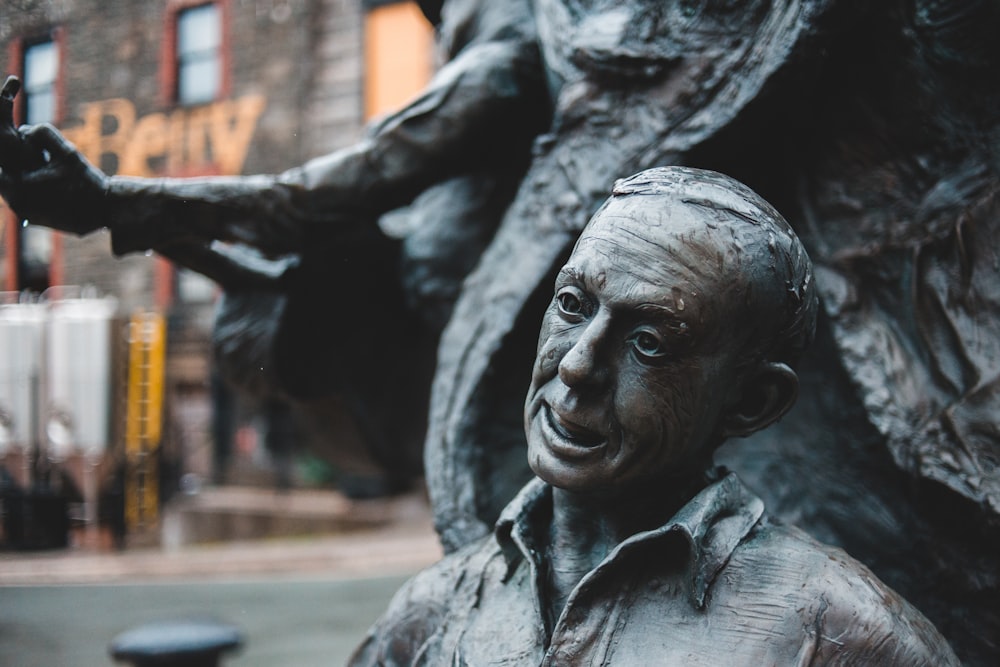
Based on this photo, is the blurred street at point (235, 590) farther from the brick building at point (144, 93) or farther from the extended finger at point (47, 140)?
the extended finger at point (47, 140)

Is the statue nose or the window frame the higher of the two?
the window frame

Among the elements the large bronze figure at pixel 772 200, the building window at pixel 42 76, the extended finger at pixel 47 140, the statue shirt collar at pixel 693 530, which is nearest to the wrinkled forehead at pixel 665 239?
the statue shirt collar at pixel 693 530

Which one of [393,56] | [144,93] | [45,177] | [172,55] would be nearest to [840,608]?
[45,177]

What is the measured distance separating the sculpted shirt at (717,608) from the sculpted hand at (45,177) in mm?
1229

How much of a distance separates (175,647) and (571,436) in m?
2.71

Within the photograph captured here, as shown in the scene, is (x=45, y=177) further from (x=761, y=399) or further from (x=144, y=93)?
(x=761, y=399)

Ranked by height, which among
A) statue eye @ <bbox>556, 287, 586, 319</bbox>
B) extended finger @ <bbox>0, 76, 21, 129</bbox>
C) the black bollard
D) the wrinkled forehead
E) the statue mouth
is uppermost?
extended finger @ <bbox>0, 76, 21, 129</bbox>

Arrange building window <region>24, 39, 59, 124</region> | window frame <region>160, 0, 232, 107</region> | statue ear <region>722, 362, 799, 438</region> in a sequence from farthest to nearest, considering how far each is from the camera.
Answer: window frame <region>160, 0, 232, 107</region> < building window <region>24, 39, 59, 124</region> < statue ear <region>722, 362, 799, 438</region>

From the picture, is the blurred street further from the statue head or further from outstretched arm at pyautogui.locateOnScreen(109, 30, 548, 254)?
the statue head

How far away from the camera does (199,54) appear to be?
11.3ft

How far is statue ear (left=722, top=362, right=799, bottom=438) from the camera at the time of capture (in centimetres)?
140

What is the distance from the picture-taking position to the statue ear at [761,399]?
1.40 metres

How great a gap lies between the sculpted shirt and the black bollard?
2399 millimetres

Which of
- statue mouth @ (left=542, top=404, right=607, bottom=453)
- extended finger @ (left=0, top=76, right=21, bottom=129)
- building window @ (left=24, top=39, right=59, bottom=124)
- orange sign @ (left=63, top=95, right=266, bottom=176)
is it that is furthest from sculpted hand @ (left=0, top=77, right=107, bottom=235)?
statue mouth @ (left=542, top=404, right=607, bottom=453)
